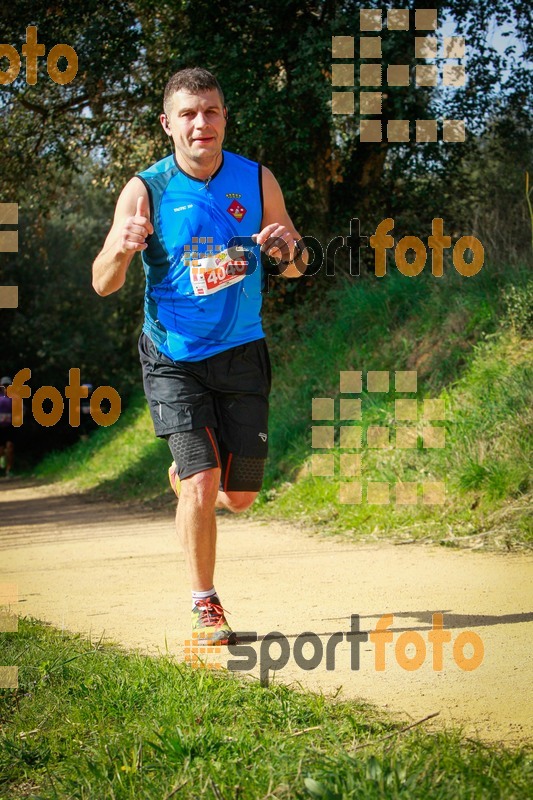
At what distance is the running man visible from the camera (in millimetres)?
4398

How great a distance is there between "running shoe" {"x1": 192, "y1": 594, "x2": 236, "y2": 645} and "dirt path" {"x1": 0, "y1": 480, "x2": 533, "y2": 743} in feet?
0.33

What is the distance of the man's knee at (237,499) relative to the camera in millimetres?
4756

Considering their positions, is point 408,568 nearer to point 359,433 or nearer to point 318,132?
point 359,433

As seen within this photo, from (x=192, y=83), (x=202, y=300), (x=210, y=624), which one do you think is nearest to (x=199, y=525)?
(x=210, y=624)

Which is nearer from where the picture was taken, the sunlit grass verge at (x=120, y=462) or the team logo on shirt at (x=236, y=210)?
the team logo on shirt at (x=236, y=210)

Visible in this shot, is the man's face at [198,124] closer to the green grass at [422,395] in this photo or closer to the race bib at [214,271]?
the race bib at [214,271]

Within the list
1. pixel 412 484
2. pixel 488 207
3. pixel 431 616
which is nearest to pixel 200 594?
pixel 431 616

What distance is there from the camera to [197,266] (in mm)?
4402

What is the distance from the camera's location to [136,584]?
19.1 ft

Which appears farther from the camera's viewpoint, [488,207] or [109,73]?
[109,73]

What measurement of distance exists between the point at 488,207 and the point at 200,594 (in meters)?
8.21

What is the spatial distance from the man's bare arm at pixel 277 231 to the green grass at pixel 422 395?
9.00 ft

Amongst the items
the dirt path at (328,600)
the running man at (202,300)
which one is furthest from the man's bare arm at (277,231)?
the dirt path at (328,600)

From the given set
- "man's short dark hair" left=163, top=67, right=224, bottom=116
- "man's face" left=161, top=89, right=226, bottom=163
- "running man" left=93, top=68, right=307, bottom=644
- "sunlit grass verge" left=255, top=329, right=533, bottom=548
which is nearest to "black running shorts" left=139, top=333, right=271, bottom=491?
"running man" left=93, top=68, right=307, bottom=644
